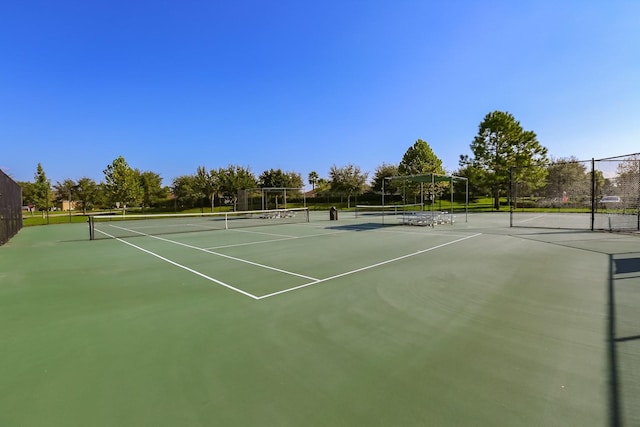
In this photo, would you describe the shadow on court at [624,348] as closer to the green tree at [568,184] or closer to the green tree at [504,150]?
the green tree at [568,184]

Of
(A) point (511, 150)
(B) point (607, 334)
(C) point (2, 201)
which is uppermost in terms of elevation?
(A) point (511, 150)

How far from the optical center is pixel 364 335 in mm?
3494

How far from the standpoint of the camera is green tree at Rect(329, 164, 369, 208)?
149 ft

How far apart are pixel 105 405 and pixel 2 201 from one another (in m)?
15.3

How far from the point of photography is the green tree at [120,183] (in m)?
36.3

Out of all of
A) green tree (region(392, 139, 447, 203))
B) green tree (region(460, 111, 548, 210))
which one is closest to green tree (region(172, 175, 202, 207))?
green tree (region(392, 139, 447, 203))

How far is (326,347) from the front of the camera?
321cm

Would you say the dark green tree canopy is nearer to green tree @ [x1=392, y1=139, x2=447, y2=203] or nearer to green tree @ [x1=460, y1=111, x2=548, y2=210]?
green tree @ [x1=392, y1=139, x2=447, y2=203]

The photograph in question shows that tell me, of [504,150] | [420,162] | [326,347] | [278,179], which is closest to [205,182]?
[278,179]

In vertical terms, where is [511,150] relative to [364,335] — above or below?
above

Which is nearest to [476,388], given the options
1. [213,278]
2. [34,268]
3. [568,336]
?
[568,336]

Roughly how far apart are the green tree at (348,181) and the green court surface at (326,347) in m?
39.0

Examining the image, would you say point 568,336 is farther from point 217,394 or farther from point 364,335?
point 217,394

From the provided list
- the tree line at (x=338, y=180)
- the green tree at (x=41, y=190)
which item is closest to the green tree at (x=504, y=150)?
the tree line at (x=338, y=180)
